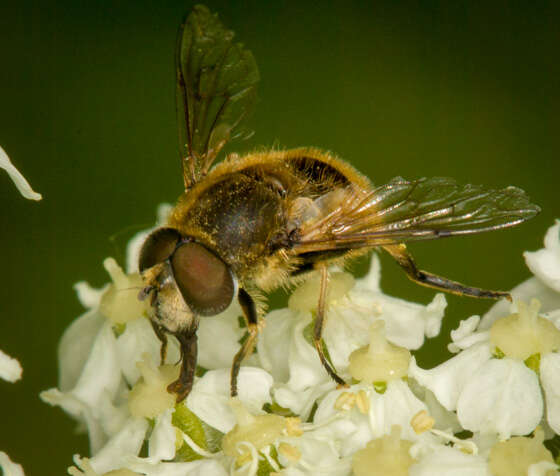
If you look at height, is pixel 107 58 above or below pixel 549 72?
above

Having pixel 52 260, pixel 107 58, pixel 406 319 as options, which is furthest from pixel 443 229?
pixel 107 58

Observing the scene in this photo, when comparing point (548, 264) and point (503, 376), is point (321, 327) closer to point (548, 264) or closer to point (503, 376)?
point (503, 376)

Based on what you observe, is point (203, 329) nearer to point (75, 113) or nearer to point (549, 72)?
point (75, 113)

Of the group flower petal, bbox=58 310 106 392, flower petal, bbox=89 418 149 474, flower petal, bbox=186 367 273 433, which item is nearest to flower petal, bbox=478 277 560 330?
flower petal, bbox=186 367 273 433

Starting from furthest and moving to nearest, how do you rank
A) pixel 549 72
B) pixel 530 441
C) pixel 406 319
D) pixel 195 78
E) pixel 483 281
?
pixel 549 72 < pixel 483 281 < pixel 195 78 < pixel 406 319 < pixel 530 441

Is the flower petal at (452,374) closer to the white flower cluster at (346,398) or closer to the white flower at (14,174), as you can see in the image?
the white flower cluster at (346,398)

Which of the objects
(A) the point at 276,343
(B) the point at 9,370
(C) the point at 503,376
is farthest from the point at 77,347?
(C) the point at 503,376
